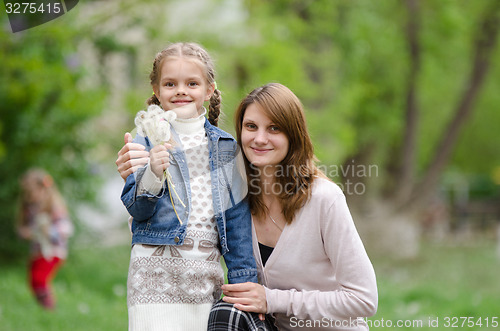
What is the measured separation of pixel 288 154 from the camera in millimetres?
2855

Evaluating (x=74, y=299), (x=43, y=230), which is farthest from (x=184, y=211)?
(x=74, y=299)

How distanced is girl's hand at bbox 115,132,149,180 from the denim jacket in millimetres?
39

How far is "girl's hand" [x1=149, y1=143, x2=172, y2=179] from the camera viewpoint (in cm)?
242

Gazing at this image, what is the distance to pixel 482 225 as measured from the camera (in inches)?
992

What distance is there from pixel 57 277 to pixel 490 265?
388 inches

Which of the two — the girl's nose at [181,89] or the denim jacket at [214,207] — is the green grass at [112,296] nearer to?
the denim jacket at [214,207]

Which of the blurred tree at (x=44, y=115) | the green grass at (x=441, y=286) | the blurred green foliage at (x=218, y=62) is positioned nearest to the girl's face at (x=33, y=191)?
the blurred tree at (x=44, y=115)

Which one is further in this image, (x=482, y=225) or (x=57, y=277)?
(x=482, y=225)

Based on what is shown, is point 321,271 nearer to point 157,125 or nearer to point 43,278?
point 157,125

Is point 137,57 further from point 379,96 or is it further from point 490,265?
point 490,265

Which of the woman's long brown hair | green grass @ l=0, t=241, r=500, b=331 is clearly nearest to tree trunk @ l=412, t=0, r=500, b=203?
green grass @ l=0, t=241, r=500, b=331

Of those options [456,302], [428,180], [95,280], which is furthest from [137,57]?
[428,180]

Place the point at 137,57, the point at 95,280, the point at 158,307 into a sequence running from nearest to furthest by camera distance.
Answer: the point at 158,307, the point at 95,280, the point at 137,57

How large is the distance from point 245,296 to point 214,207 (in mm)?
404
